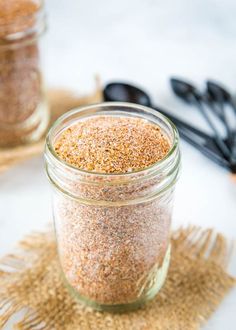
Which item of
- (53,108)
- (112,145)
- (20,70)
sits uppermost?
(112,145)

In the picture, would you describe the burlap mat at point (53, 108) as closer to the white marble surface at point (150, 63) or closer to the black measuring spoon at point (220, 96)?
the white marble surface at point (150, 63)

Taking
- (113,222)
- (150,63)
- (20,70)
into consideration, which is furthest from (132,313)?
(150,63)

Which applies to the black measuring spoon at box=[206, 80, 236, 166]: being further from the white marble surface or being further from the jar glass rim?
the jar glass rim

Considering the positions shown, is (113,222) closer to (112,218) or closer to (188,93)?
(112,218)

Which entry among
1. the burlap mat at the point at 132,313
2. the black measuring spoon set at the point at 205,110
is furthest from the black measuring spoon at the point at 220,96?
the burlap mat at the point at 132,313

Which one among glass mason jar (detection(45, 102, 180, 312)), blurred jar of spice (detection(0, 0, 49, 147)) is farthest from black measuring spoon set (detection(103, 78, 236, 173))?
glass mason jar (detection(45, 102, 180, 312))

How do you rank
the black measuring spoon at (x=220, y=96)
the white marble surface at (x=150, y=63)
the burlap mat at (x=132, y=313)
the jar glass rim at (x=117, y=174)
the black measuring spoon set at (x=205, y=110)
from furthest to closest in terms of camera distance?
the black measuring spoon at (x=220, y=96) → the black measuring spoon set at (x=205, y=110) → the white marble surface at (x=150, y=63) → the burlap mat at (x=132, y=313) → the jar glass rim at (x=117, y=174)
